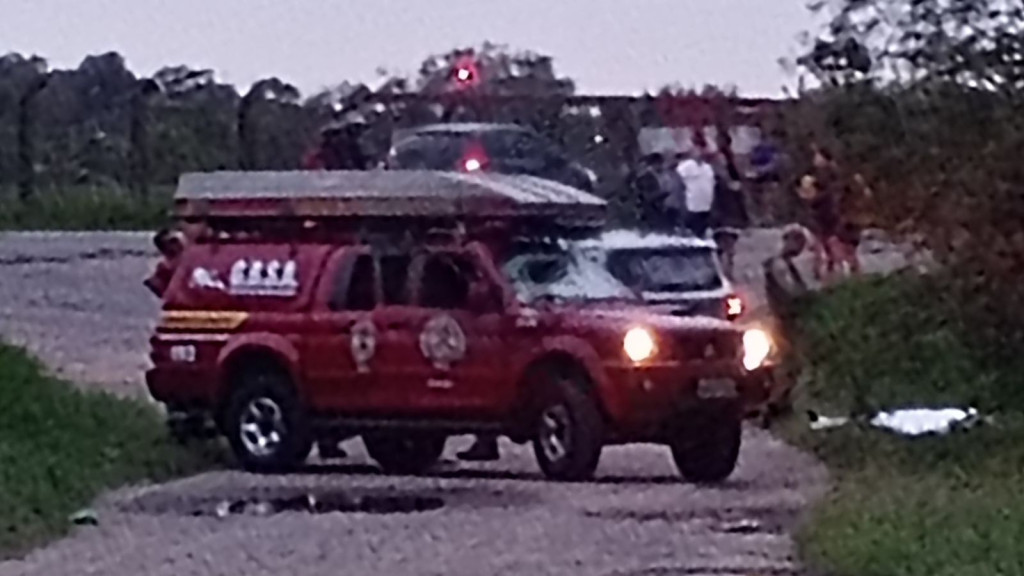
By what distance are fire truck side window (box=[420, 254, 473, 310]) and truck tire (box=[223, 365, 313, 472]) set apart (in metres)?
0.91

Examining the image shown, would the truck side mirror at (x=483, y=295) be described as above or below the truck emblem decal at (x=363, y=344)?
above

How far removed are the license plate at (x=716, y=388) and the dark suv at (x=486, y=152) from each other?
6.65 feet

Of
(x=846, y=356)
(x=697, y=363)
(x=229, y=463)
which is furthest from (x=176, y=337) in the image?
(x=846, y=356)

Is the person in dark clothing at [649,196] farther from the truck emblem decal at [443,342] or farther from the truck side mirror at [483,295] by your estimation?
the truck emblem decal at [443,342]

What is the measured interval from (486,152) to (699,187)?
49.9 inches

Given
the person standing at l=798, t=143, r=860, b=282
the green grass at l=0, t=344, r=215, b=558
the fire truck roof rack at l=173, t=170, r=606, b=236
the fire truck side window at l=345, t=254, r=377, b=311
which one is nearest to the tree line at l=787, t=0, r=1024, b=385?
the person standing at l=798, t=143, r=860, b=282

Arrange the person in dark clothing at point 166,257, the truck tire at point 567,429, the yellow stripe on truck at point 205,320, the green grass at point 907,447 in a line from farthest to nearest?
the person in dark clothing at point 166,257
the yellow stripe on truck at point 205,320
the truck tire at point 567,429
the green grass at point 907,447

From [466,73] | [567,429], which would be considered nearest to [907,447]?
[567,429]

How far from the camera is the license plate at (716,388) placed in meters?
13.7

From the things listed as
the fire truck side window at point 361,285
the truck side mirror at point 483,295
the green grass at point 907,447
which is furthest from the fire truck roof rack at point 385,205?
the green grass at point 907,447

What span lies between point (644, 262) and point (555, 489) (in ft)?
4.14

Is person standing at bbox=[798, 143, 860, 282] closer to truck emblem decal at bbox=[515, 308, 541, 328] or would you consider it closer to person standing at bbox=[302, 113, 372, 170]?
truck emblem decal at bbox=[515, 308, 541, 328]

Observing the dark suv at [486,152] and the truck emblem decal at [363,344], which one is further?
the dark suv at [486,152]

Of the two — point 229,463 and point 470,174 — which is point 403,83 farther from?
point 229,463
